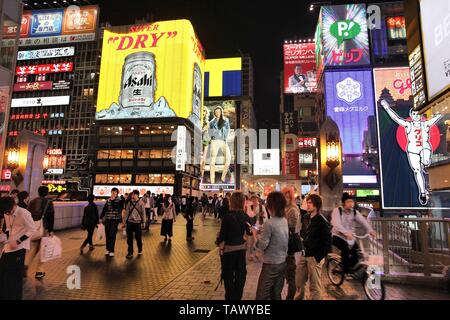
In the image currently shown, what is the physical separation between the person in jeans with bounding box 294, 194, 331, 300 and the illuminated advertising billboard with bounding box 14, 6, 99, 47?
149 feet

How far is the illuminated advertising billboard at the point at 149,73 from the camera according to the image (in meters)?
60.7

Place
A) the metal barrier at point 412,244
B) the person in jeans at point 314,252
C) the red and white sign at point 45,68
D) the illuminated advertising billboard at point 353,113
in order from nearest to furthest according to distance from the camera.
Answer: the person in jeans at point 314,252 < the metal barrier at point 412,244 < the illuminated advertising billboard at point 353,113 < the red and white sign at point 45,68

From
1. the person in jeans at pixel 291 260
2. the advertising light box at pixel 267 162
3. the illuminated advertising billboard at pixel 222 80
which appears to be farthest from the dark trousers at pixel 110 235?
the illuminated advertising billboard at pixel 222 80

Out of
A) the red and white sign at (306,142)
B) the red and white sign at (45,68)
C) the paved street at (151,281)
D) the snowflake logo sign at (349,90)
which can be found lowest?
the paved street at (151,281)

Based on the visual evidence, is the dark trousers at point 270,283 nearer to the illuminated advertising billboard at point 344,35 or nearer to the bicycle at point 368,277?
the bicycle at point 368,277

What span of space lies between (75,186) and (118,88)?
26.1 metres

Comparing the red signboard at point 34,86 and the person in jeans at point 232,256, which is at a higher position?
the red signboard at point 34,86

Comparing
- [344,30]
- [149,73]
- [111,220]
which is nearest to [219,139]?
[149,73]

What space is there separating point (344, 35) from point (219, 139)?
41562 mm

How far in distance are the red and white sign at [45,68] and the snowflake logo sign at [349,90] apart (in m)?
56.3

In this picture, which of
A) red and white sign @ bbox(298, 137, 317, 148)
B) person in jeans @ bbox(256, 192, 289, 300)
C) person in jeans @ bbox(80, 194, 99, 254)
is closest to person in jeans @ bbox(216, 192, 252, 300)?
person in jeans @ bbox(256, 192, 289, 300)

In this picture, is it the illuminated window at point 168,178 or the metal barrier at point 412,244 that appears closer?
the metal barrier at point 412,244
